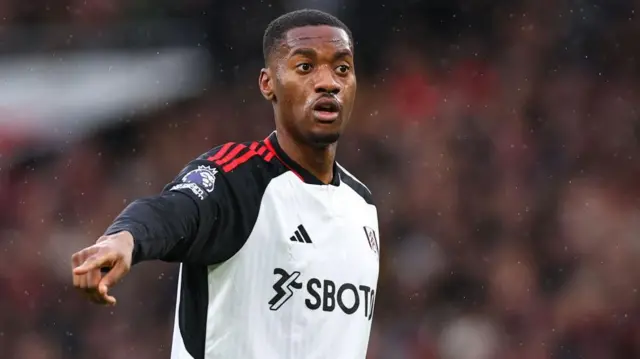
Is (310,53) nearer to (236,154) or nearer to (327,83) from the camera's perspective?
(327,83)

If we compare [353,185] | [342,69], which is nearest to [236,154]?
[342,69]

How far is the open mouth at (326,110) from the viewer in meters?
3.46

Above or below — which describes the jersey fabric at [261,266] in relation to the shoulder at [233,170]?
below

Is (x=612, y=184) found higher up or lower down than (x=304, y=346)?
higher up

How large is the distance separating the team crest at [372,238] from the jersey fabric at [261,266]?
146 mm

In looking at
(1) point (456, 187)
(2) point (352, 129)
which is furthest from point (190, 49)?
(1) point (456, 187)

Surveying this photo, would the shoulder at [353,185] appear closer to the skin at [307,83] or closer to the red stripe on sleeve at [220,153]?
the skin at [307,83]

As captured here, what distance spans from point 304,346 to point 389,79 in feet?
18.1

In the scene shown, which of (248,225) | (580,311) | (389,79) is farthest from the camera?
(389,79)

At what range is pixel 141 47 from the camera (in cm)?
942

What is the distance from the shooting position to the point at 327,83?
343 centimetres

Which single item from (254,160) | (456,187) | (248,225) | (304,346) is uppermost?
(456,187)

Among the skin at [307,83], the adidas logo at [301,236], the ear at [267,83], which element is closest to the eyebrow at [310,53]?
the skin at [307,83]

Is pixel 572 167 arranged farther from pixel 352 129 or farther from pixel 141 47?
pixel 141 47
